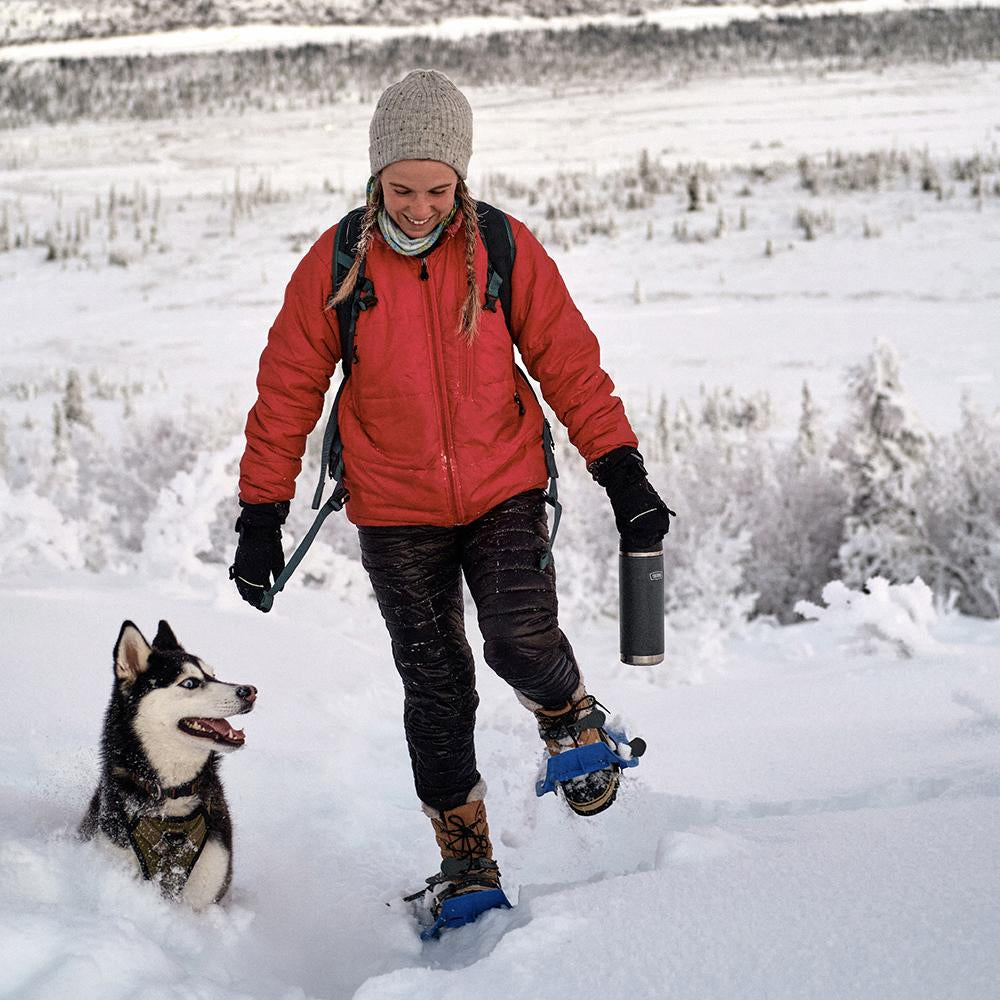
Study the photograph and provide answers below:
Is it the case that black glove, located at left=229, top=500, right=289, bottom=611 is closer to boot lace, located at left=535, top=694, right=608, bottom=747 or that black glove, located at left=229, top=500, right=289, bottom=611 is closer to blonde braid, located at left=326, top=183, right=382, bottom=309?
blonde braid, located at left=326, top=183, right=382, bottom=309

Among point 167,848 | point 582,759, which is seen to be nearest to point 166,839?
point 167,848

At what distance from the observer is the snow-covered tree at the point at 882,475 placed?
1058 cm

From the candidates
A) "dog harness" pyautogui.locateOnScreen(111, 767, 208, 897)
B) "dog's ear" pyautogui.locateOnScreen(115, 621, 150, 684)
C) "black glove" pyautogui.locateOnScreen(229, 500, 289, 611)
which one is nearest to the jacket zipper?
"black glove" pyautogui.locateOnScreen(229, 500, 289, 611)

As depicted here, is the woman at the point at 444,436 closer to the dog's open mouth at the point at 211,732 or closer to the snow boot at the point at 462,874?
the snow boot at the point at 462,874

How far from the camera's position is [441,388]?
217 centimetres

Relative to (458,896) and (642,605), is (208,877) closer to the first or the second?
(458,896)

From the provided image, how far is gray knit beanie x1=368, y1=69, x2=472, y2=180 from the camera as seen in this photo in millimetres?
2125

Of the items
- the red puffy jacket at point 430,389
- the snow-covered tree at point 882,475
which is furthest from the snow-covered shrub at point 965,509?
the red puffy jacket at point 430,389

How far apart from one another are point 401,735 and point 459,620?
72.1 inches

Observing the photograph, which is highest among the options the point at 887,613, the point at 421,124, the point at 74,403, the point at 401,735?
the point at 421,124

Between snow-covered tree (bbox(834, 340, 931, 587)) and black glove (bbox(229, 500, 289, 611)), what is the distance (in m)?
9.01

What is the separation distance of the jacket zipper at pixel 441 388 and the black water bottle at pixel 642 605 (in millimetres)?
420

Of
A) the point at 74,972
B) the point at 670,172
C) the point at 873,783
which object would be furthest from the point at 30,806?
the point at 670,172

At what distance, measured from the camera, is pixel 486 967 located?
1.68 metres
